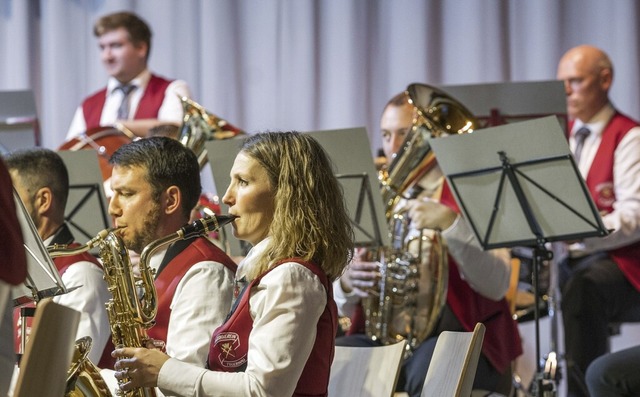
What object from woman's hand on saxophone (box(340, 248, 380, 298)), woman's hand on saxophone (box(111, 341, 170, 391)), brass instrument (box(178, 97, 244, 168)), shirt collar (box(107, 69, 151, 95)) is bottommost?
woman's hand on saxophone (box(340, 248, 380, 298))

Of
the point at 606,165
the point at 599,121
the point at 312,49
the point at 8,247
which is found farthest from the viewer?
the point at 312,49

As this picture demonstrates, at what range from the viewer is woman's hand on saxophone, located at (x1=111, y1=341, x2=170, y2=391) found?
7.54 ft

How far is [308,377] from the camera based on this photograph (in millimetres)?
2332

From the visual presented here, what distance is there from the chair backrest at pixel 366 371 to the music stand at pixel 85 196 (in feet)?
4.45

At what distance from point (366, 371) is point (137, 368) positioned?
29.8 inches

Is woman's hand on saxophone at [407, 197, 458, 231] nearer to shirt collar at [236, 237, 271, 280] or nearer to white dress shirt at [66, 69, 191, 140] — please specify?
shirt collar at [236, 237, 271, 280]

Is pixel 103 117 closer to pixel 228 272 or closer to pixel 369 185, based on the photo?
pixel 369 185

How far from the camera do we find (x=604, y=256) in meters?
4.71

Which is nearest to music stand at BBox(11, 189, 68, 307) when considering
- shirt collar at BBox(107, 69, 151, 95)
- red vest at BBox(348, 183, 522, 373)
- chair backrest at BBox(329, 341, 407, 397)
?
chair backrest at BBox(329, 341, 407, 397)

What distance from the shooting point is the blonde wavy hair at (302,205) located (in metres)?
2.40

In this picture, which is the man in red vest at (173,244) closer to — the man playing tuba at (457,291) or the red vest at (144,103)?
the man playing tuba at (457,291)

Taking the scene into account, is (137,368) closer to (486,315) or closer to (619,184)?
(486,315)

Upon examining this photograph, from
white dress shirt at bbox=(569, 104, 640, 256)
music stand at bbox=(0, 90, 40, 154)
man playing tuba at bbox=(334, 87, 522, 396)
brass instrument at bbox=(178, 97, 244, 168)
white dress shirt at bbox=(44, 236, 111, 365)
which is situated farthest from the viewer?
music stand at bbox=(0, 90, 40, 154)

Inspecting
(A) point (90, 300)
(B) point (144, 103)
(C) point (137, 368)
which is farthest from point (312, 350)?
(B) point (144, 103)
